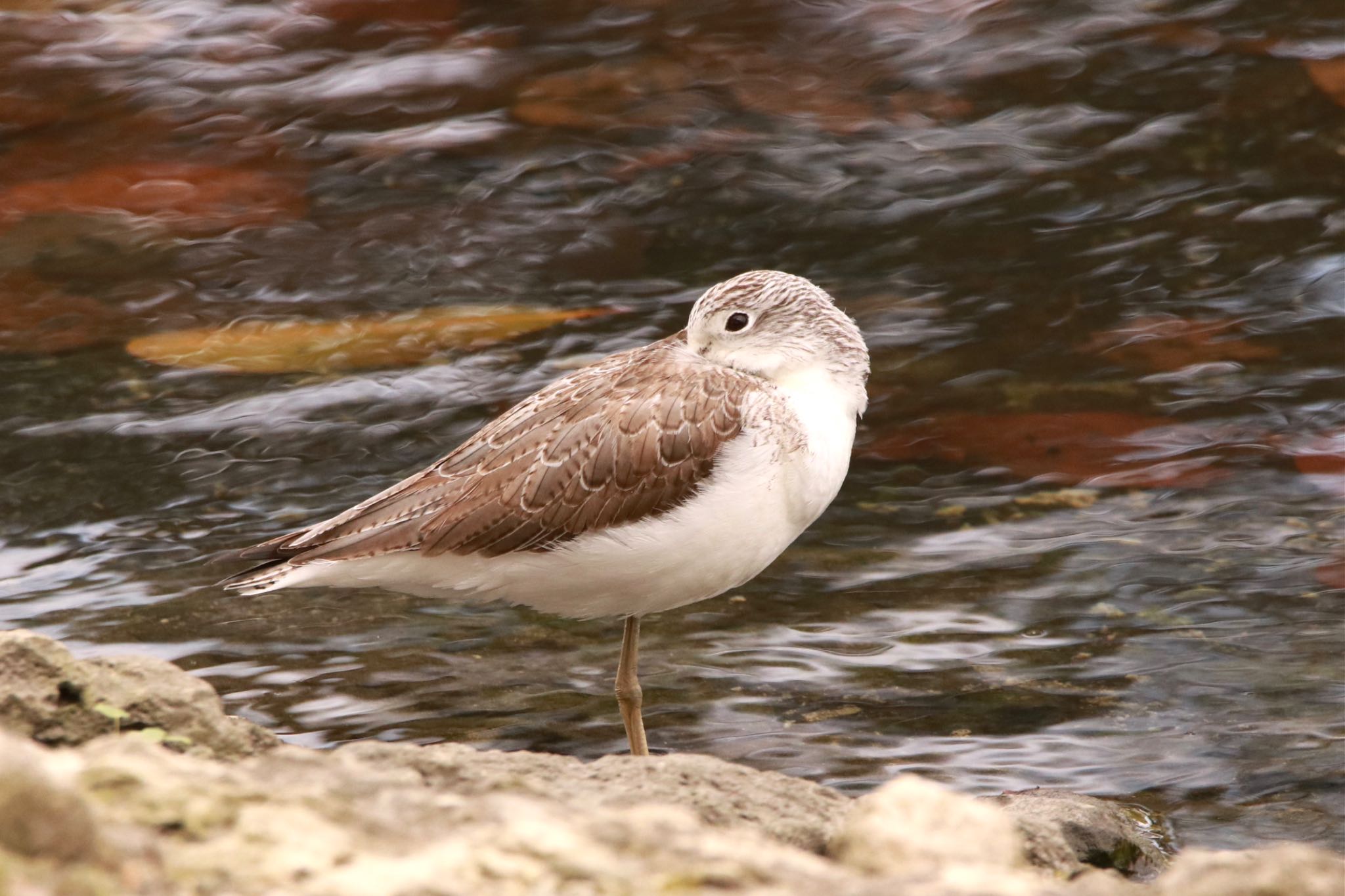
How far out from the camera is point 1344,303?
11711 millimetres

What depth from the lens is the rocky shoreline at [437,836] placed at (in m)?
3.02

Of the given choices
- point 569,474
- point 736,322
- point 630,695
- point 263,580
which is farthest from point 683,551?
point 263,580

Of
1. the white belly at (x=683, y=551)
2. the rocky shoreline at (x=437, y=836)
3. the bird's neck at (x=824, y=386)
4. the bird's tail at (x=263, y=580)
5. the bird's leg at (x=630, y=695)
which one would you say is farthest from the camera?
the bird's leg at (x=630, y=695)

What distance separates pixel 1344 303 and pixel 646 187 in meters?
5.71

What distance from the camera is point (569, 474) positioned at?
6242 millimetres

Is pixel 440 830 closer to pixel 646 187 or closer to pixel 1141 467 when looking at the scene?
pixel 1141 467

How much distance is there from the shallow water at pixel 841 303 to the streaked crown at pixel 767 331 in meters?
1.71

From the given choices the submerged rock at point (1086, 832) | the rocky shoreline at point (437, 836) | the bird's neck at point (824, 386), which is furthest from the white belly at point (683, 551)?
the rocky shoreline at point (437, 836)

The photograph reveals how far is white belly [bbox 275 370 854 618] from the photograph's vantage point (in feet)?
19.8

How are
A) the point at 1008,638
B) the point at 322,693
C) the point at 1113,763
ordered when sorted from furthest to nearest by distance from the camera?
the point at 1008,638 < the point at 322,693 < the point at 1113,763

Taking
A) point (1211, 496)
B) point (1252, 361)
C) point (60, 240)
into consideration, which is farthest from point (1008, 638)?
point (60, 240)

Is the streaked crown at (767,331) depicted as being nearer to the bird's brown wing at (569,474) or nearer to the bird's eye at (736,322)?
the bird's eye at (736,322)

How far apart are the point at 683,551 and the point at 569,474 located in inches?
22.1

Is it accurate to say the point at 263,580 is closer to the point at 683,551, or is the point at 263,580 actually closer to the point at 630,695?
the point at 630,695
